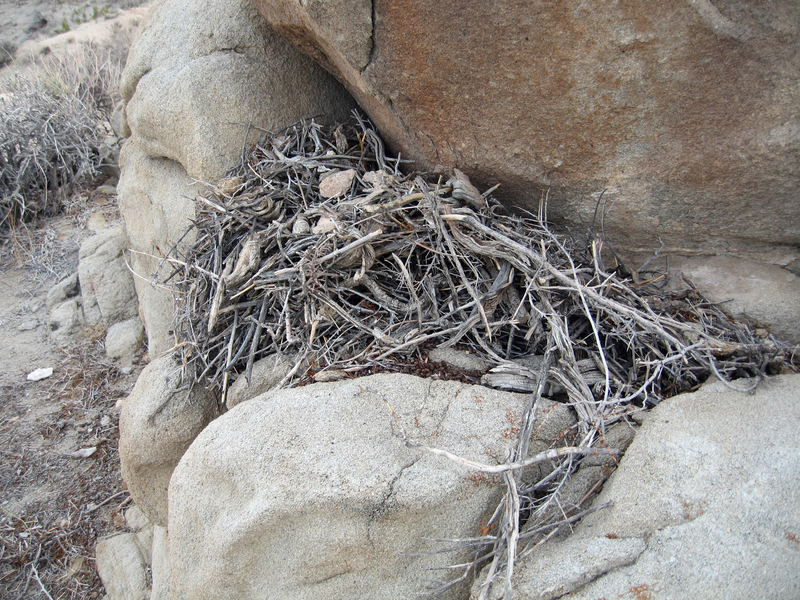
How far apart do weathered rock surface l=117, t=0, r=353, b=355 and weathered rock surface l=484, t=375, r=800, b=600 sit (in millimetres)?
2401

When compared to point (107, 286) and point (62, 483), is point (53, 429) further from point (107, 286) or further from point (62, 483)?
point (107, 286)

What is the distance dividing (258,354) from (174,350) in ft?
1.46

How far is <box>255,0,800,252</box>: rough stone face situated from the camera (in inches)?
75.5

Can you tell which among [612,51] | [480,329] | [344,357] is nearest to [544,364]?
[480,329]

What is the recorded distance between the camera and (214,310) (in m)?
2.44

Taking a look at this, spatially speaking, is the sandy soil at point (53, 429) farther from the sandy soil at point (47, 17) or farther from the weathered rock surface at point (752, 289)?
the sandy soil at point (47, 17)

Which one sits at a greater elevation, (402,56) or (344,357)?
(402,56)

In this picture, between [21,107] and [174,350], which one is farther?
[21,107]

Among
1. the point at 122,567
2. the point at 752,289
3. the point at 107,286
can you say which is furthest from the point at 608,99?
the point at 107,286

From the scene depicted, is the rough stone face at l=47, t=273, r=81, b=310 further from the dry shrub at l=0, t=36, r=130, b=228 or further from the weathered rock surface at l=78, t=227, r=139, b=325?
the dry shrub at l=0, t=36, r=130, b=228

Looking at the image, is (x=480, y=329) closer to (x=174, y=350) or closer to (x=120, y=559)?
(x=174, y=350)

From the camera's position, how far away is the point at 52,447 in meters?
3.61

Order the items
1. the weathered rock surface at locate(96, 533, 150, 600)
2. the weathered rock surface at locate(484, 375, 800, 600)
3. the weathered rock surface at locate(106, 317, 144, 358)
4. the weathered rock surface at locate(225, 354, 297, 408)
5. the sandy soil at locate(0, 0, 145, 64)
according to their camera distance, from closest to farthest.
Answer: the weathered rock surface at locate(484, 375, 800, 600)
the weathered rock surface at locate(225, 354, 297, 408)
the weathered rock surface at locate(96, 533, 150, 600)
the weathered rock surface at locate(106, 317, 144, 358)
the sandy soil at locate(0, 0, 145, 64)

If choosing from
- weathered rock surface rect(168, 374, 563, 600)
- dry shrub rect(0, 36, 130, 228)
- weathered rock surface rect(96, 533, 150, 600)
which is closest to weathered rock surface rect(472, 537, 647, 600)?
weathered rock surface rect(168, 374, 563, 600)
